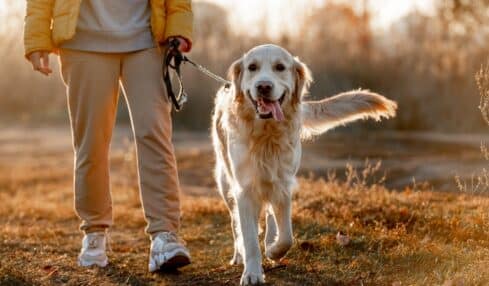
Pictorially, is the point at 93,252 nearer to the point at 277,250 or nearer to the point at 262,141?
the point at 277,250

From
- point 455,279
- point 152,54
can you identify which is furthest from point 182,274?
point 455,279

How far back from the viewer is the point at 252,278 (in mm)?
3512

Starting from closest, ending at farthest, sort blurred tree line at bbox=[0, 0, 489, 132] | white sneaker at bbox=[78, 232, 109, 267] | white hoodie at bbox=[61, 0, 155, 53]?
white hoodie at bbox=[61, 0, 155, 53], white sneaker at bbox=[78, 232, 109, 267], blurred tree line at bbox=[0, 0, 489, 132]

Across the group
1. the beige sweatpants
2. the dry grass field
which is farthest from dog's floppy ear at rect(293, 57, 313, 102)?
the dry grass field

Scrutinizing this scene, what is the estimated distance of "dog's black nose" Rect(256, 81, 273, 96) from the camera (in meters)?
3.67

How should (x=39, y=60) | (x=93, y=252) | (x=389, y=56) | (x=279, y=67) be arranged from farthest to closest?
(x=389, y=56) < (x=93, y=252) < (x=39, y=60) < (x=279, y=67)

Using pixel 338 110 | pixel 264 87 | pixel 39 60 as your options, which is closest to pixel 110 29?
pixel 39 60

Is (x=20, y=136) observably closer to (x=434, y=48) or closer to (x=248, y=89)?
(x=434, y=48)

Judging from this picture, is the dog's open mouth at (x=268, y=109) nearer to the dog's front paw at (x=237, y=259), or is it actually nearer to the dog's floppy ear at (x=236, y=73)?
the dog's floppy ear at (x=236, y=73)

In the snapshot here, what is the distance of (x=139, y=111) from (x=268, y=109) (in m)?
0.71

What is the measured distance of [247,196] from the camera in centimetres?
371

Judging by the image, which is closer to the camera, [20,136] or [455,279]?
[455,279]

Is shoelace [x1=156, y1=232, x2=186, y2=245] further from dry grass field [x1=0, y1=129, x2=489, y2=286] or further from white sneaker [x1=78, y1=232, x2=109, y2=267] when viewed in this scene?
white sneaker [x1=78, y1=232, x2=109, y2=267]

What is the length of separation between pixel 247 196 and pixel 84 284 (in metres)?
0.99
